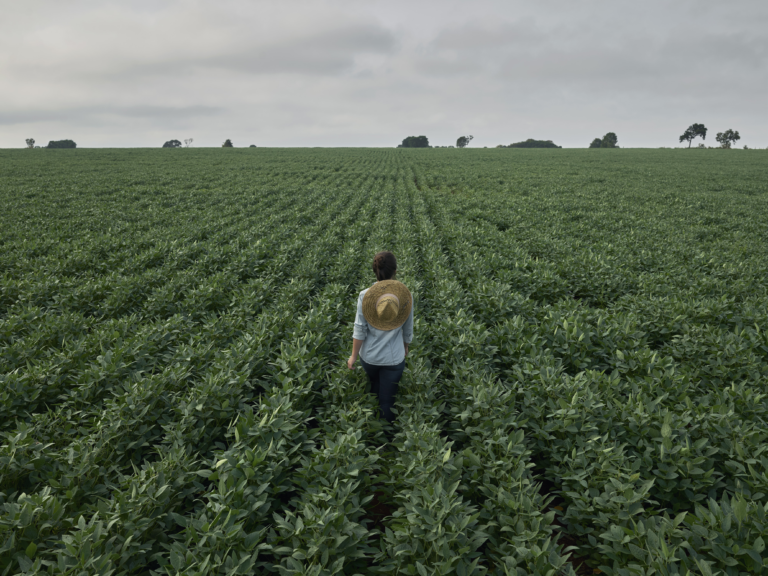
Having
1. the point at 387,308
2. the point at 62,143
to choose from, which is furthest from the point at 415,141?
the point at 387,308

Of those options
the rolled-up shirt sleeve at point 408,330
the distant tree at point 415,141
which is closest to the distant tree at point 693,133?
the distant tree at point 415,141

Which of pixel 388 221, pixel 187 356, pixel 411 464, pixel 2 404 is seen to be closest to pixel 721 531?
pixel 411 464

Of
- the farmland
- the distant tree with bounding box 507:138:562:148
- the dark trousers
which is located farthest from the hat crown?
the distant tree with bounding box 507:138:562:148

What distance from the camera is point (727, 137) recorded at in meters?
110

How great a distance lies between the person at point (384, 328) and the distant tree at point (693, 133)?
490 ft

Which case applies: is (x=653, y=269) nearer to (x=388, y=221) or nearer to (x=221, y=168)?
(x=388, y=221)

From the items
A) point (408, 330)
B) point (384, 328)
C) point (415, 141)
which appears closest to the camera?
point (384, 328)

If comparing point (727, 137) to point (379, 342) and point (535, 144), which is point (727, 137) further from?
point (379, 342)

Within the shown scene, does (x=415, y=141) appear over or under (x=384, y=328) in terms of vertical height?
over

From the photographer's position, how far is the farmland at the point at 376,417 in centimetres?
283

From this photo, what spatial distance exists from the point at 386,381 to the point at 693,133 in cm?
15055

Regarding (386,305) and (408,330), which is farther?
(408,330)

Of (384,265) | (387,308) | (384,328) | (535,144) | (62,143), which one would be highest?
(535,144)

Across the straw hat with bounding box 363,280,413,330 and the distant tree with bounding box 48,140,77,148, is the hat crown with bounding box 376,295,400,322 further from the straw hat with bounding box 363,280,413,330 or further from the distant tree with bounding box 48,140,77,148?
the distant tree with bounding box 48,140,77,148
